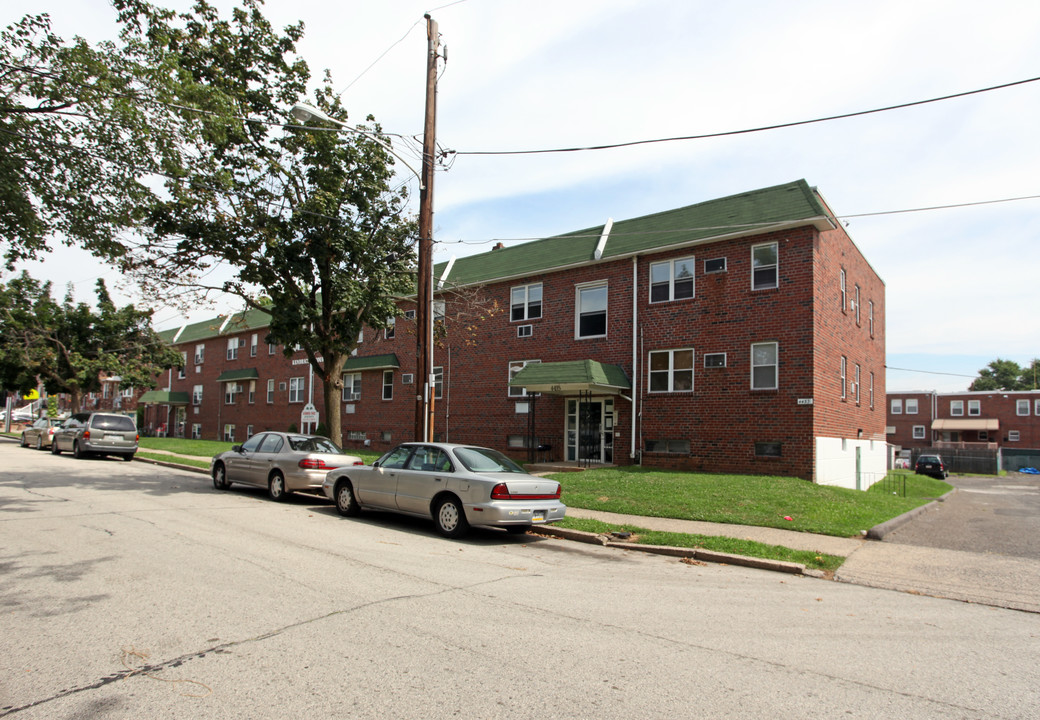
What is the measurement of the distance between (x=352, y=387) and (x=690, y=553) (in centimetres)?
2388

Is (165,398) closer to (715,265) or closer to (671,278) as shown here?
(671,278)

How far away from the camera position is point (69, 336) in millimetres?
39406

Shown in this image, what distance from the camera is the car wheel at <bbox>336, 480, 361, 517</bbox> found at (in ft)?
38.4

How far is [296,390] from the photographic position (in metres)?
35.1

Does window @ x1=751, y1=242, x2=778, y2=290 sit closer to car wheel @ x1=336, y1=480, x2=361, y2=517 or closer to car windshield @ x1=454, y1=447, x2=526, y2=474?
car windshield @ x1=454, y1=447, x2=526, y2=474

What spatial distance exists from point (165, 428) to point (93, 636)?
4794 centimetres

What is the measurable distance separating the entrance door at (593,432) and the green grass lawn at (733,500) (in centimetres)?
349

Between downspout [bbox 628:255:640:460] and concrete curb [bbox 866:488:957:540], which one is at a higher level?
downspout [bbox 628:255:640:460]

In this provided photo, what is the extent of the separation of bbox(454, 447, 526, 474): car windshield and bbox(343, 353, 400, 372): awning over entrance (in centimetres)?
1803

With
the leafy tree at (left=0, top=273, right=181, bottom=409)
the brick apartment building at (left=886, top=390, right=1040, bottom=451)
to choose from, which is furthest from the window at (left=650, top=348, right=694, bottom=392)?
the brick apartment building at (left=886, top=390, right=1040, bottom=451)

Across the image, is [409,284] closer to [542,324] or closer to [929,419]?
[542,324]

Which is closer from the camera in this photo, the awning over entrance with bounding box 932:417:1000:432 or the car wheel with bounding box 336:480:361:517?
the car wheel with bounding box 336:480:361:517

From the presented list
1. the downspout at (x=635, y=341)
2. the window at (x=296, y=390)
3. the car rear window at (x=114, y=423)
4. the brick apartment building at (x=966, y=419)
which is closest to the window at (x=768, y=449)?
the downspout at (x=635, y=341)

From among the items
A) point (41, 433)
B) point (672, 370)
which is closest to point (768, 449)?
point (672, 370)
